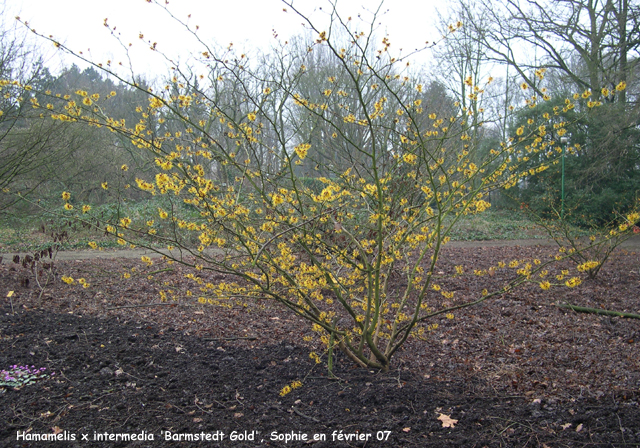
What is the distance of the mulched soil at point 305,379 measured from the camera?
2.39m

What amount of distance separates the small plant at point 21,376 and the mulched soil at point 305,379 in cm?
9

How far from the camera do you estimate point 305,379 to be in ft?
10.1

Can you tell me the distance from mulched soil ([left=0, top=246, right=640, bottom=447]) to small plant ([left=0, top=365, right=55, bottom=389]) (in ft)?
0.29

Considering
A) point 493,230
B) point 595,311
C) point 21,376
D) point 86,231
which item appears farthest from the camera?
point 493,230

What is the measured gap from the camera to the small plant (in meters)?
2.95

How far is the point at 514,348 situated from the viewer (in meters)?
3.86

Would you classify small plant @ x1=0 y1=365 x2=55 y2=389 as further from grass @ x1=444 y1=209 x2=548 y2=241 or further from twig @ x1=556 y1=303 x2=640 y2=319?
grass @ x1=444 y1=209 x2=548 y2=241

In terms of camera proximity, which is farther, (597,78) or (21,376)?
(597,78)

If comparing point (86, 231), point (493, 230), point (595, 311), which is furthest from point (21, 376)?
point (493, 230)

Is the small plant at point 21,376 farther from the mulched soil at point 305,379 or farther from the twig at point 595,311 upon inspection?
the twig at point 595,311

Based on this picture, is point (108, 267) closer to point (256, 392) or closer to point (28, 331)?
point (28, 331)

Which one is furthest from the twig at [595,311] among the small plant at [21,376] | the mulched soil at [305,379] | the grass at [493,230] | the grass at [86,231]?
the grass at [493,230]

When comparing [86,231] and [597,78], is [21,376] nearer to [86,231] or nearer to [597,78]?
[86,231]

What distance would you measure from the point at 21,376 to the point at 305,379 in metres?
1.96
